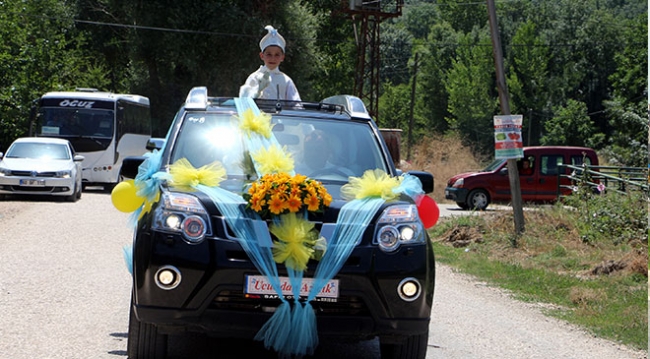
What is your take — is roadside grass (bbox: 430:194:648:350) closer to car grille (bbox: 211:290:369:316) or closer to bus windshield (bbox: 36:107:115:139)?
car grille (bbox: 211:290:369:316)

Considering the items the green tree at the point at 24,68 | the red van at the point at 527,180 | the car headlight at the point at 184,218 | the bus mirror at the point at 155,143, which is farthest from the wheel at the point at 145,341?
the green tree at the point at 24,68

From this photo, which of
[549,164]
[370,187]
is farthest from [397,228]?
[549,164]

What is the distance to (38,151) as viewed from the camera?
952 inches

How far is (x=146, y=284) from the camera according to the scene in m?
5.73

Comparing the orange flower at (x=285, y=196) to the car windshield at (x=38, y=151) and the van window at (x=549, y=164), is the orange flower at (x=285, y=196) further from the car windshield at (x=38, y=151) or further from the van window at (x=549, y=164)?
the van window at (x=549, y=164)

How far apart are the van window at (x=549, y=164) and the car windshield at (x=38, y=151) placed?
47.4 ft

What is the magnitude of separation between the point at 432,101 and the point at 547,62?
15974 millimetres

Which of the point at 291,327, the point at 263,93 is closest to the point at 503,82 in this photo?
the point at 263,93

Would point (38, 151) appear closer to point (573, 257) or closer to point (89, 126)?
point (89, 126)

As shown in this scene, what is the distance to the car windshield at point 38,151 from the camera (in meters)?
24.0

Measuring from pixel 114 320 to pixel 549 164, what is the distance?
2351cm

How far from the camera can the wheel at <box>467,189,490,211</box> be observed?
2948 cm

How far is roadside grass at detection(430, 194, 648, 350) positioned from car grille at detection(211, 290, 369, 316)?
3775mm

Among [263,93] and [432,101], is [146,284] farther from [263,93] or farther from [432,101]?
[432,101]
